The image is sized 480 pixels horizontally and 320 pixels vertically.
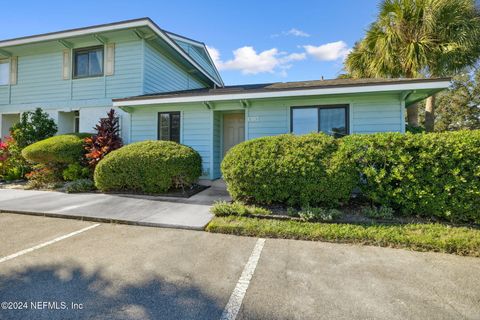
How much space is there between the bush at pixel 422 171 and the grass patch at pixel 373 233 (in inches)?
18.0

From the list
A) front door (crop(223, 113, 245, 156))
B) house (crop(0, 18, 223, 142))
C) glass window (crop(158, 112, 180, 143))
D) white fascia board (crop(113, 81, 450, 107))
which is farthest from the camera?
house (crop(0, 18, 223, 142))

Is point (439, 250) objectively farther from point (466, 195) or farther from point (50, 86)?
point (50, 86)

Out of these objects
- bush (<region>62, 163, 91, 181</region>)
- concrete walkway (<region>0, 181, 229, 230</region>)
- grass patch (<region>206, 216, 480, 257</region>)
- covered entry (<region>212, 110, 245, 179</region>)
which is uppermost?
covered entry (<region>212, 110, 245, 179</region>)

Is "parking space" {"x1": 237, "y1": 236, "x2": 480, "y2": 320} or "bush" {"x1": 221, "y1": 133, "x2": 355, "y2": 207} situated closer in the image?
"parking space" {"x1": 237, "y1": 236, "x2": 480, "y2": 320}

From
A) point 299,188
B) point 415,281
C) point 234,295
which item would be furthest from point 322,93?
point 234,295

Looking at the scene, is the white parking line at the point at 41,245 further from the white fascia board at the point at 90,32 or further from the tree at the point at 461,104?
the tree at the point at 461,104

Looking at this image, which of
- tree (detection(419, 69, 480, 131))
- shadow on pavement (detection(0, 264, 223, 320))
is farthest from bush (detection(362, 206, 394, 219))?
tree (detection(419, 69, 480, 131))

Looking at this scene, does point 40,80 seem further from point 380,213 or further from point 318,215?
point 380,213

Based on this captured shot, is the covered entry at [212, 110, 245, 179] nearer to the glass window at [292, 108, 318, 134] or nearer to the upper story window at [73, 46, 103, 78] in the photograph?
the glass window at [292, 108, 318, 134]

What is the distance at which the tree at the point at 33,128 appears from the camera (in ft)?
29.2

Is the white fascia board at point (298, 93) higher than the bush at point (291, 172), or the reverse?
the white fascia board at point (298, 93)

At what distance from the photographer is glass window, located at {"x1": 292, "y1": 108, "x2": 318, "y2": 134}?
7.26m

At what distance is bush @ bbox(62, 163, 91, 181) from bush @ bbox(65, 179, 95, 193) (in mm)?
421

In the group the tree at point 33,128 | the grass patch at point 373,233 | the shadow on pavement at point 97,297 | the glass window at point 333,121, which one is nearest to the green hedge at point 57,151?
the tree at point 33,128
